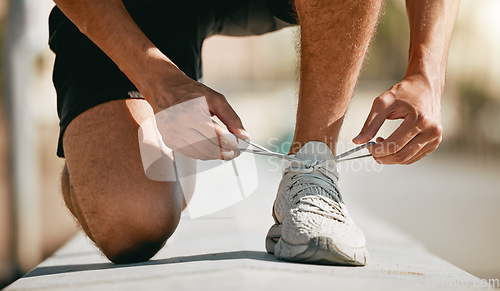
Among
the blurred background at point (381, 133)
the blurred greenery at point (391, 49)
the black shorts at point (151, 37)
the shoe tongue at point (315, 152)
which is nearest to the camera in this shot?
the shoe tongue at point (315, 152)

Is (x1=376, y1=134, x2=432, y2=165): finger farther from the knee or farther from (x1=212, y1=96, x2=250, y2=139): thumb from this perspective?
the knee

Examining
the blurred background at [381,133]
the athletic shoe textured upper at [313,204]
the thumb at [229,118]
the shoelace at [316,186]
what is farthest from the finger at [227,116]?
the blurred background at [381,133]

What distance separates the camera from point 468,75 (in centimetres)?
1282

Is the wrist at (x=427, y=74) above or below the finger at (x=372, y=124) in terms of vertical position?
above

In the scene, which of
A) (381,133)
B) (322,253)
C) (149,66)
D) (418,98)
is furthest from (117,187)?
(381,133)

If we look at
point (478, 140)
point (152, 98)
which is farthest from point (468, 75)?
point (152, 98)

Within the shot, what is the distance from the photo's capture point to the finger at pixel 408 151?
1.52 m

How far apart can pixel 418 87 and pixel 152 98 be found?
67 centimetres

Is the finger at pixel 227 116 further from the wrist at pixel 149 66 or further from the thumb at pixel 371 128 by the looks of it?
the thumb at pixel 371 128

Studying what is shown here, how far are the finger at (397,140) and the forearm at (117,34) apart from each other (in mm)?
532

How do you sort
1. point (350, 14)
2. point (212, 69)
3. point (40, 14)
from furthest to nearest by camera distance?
point (212, 69) < point (40, 14) < point (350, 14)

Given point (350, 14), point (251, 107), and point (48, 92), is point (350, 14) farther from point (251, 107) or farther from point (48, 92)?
point (251, 107)

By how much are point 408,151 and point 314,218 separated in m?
0.28

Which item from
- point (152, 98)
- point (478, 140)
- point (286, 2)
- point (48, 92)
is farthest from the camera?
point (478, 140)
